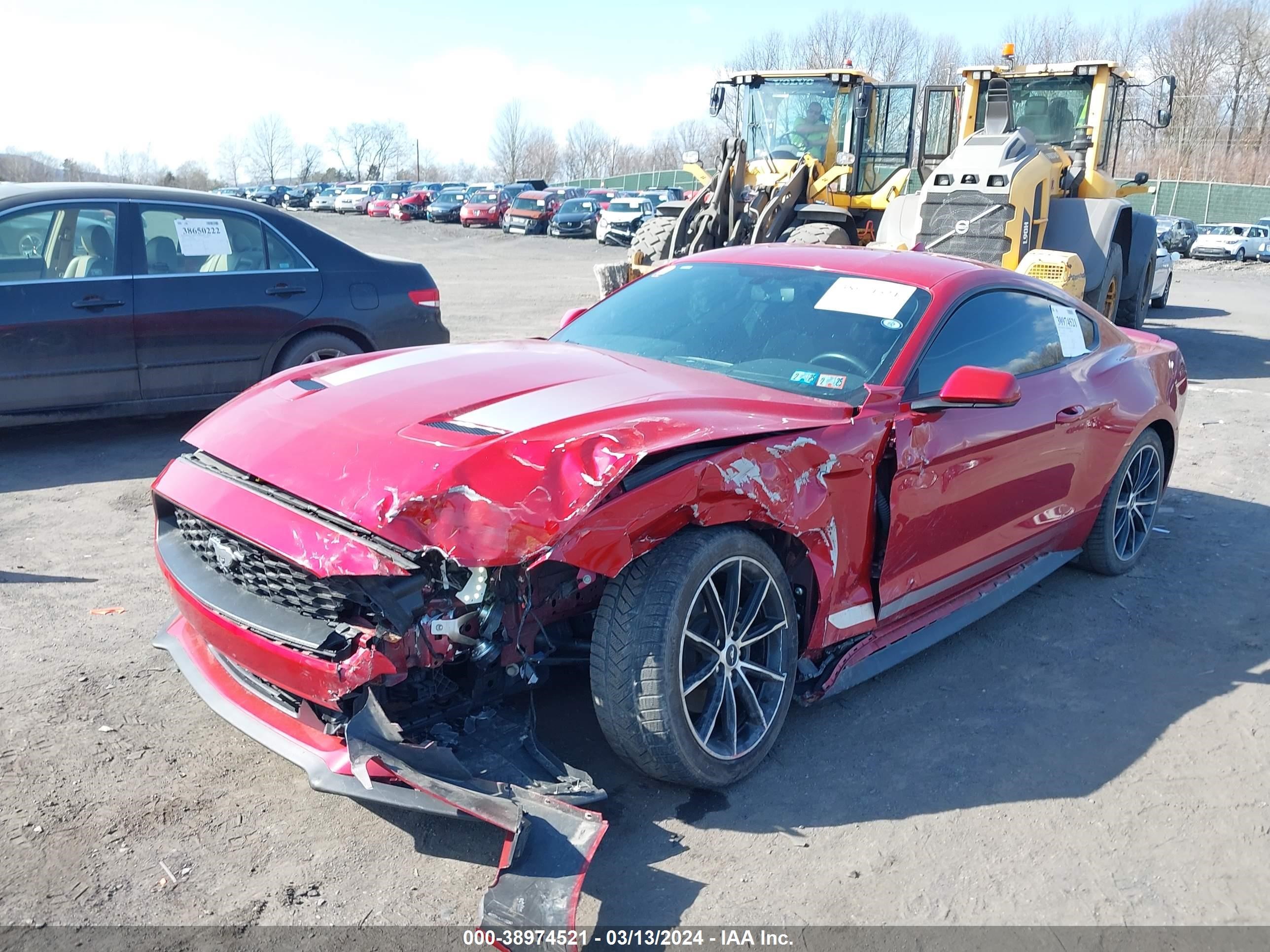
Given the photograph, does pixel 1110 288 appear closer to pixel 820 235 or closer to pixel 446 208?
pixel 820 235

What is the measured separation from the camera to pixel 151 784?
312 centimetres

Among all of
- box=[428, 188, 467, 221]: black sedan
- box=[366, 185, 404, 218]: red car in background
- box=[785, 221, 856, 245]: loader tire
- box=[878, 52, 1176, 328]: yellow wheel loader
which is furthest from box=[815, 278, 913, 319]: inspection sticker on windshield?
box=[366, 185, 404, 218]: red car in background

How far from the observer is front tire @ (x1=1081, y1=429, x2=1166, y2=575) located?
5.08 metres

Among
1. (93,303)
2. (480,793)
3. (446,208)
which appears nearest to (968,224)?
(93,303)

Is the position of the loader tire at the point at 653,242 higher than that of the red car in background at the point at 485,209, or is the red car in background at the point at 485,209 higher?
the red car in background at the point at 485,209

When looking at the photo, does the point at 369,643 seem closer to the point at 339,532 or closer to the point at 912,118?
the point at 339,532

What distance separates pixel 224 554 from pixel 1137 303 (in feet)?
42.5

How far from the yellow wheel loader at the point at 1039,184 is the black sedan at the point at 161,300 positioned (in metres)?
6.47

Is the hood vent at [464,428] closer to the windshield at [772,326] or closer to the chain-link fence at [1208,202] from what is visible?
the windshield at [772,326]

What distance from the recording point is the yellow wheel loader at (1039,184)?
10867 millimetres

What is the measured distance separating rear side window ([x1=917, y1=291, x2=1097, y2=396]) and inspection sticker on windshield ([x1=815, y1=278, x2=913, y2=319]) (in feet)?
0.68

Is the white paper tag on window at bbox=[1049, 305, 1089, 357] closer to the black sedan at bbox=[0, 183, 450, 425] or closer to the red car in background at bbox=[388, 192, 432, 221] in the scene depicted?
the black sedan at bbox=[0, 183, 450, 425]

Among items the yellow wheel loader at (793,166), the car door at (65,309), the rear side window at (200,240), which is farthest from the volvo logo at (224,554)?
the yellow wheel loader at (793,166)

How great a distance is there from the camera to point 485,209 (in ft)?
135
